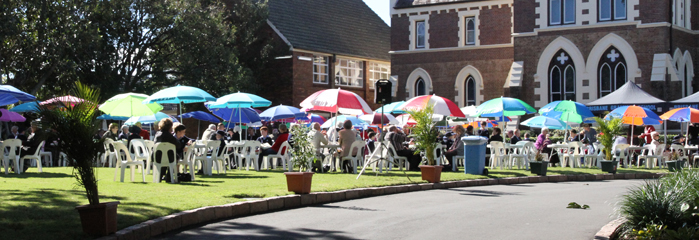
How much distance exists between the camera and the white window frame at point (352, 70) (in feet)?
146

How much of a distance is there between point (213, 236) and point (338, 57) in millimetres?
36626

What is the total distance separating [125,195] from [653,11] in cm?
2878

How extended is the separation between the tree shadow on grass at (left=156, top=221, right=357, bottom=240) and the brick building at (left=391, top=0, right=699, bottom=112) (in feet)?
91.8

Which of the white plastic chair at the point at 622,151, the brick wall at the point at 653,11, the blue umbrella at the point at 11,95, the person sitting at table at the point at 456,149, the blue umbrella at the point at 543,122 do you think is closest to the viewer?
the blue umbrella at the point at 11,95

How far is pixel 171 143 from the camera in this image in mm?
14055

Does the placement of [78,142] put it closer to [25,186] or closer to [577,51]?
[25,186]

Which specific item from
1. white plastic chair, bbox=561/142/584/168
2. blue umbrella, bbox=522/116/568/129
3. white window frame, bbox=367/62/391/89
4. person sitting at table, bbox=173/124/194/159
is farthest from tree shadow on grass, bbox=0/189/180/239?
white window frame, bbox=367/62/391/89

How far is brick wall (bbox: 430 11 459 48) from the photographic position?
39.9 meters

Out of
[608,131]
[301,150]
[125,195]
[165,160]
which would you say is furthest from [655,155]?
[125,195]

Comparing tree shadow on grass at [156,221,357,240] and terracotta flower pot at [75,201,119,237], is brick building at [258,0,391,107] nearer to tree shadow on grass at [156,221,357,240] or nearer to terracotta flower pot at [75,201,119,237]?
tree shadow on grass at [156,221,357,240]

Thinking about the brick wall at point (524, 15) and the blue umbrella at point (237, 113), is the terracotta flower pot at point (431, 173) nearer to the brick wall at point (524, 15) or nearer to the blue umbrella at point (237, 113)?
the blue umbrella at point (237, 113)

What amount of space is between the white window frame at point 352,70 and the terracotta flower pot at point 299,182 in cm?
3211

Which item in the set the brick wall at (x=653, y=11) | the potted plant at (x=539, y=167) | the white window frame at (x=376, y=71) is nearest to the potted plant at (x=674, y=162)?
the potted plant at (x=539, y=167)

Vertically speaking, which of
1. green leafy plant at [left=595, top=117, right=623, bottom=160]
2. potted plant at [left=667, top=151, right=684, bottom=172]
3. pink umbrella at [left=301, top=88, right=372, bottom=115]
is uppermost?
pink umbrella at [left=301, top=88, right=372, bottom=115]
